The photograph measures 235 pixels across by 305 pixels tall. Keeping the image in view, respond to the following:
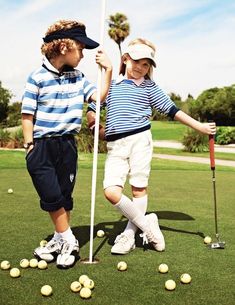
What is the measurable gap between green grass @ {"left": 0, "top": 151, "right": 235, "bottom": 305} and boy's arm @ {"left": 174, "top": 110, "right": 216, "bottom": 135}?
1.15 metres

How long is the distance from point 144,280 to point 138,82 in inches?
81.0

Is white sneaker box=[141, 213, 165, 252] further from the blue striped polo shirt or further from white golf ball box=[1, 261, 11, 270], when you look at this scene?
white golf ball box=[1, 261, 11, 270]

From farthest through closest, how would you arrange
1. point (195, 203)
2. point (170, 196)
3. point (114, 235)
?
point (170, 196) < point (195, 203) < point (114, 235)

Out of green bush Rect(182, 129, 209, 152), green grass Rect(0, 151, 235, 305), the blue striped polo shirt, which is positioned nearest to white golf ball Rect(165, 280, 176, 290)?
green grass Rect(0, 151, 235, 305)

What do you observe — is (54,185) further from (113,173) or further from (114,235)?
(114,235)

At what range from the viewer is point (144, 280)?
3.86 m

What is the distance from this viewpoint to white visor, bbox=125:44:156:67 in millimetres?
4840

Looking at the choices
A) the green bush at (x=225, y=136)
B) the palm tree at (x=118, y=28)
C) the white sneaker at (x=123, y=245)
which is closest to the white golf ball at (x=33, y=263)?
the white sneaker at (x=123, y=245)

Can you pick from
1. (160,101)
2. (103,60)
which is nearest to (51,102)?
(103,60)

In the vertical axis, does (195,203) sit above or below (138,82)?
below

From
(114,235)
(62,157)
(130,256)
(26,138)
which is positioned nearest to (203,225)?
(114,235)

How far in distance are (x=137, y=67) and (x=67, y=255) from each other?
1947 mm

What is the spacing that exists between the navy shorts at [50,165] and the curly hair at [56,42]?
76 centimetres

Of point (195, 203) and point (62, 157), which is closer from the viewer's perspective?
point (62, 157)
